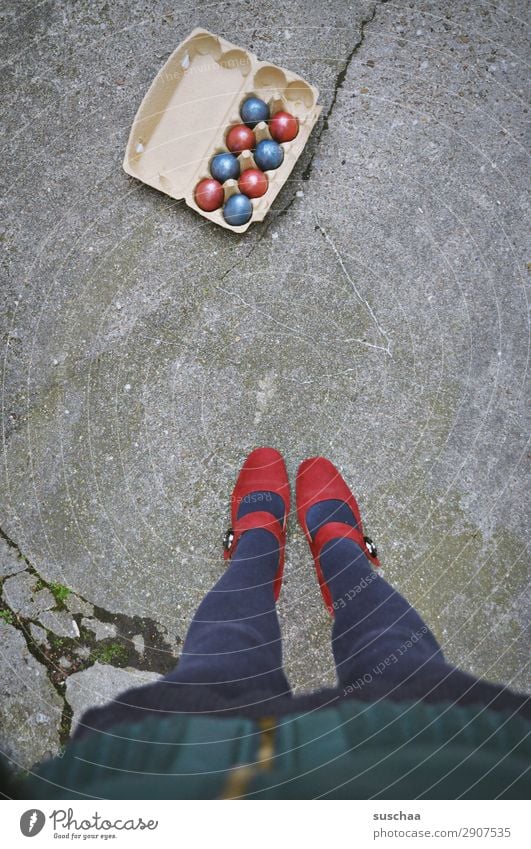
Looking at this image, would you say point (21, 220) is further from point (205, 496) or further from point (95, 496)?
point (205, 496)

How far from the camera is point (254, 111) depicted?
2.12 m

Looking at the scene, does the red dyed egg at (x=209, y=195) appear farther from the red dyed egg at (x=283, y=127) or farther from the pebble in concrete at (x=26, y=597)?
the pebble in concrete at (x=26, y=597)

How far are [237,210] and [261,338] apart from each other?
44cm

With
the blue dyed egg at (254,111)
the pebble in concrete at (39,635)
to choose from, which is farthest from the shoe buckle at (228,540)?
the blue dyed egg at (254,111)

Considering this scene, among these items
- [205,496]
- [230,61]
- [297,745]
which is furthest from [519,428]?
[230,61]

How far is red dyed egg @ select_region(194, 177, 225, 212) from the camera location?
82.7 inches

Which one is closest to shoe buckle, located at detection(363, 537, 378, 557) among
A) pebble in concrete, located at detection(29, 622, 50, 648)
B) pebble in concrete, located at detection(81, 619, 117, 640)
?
pebble in concrete, located at detection(81, 619, 117, 640)

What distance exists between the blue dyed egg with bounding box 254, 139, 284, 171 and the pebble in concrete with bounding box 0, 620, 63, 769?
5.96 ft

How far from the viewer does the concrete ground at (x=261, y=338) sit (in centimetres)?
209

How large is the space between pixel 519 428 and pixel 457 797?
1166 mm

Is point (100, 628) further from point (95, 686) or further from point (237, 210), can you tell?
point (237, 210)

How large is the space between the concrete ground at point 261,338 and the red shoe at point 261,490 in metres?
0.05

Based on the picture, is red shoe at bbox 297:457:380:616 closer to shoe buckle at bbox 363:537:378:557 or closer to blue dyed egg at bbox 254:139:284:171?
shoe buckle at bbox 363:537:378:557

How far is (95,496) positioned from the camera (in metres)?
2.15
